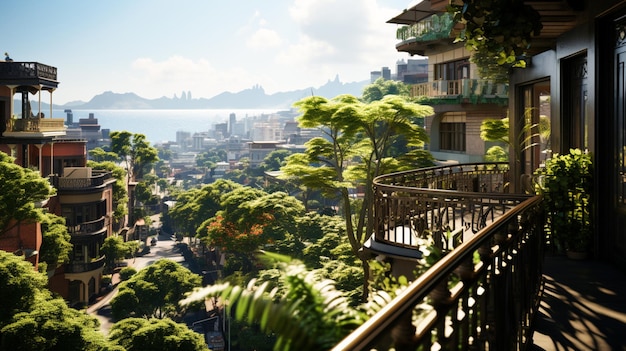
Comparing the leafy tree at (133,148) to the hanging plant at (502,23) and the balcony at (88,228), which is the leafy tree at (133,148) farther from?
the hanging plant at (502,23)

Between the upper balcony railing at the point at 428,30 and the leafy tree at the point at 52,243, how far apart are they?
2285 centimetres

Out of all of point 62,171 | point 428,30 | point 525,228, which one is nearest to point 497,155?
point 428,30

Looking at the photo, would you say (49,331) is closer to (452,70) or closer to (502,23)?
(502,23)

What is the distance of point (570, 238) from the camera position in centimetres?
824

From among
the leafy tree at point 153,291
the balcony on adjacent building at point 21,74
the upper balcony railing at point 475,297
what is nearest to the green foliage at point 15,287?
the leafy tree at point 153,291

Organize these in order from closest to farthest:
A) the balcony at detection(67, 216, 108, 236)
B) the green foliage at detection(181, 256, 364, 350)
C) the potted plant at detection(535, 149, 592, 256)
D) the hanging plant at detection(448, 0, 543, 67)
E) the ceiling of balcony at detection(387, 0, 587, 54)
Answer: the green foliage at detection(181, 256, 364, 350), the hanging plant at detection(448, 0, 543, 67), the ceiling of balcony at detection(387, 0, 587, 54), the potted plant at detection(535, 149, 592, 256), the balcony at detection(67, 216, 108, 236)

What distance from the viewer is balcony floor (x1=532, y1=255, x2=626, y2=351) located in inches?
182

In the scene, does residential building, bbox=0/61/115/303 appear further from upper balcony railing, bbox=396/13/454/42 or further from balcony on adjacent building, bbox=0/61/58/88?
upper balcony railing, bbox=396/13/454/42

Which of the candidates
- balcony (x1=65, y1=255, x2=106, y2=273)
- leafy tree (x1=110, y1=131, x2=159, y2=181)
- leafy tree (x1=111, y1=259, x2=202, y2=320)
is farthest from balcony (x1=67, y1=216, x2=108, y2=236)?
leafy tree (x1=110, y1=131, x2=159, y2=181)

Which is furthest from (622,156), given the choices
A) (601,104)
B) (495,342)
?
(495,342)

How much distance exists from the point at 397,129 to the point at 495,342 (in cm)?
2393

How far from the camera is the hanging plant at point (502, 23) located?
602 centimetres

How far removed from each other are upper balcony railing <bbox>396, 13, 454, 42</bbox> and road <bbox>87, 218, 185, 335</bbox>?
2442 cm

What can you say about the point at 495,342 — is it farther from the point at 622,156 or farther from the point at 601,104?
the point at 601,104
